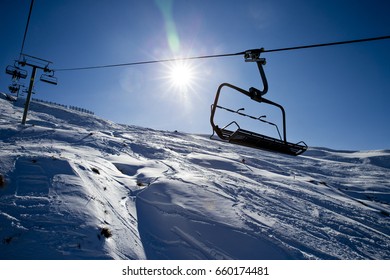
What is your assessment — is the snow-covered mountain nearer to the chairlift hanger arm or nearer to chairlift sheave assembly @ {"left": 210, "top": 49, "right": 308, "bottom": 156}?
chairlift sheave assembly @ {"left": 210, "top": 49, "right": 308, "bottom": 156}

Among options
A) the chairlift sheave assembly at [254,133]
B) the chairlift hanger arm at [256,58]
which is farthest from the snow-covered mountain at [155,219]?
the chairlift hanger arm at [256,58]

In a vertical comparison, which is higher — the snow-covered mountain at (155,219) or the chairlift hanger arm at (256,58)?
the chairlift hanger arm at (256,58)

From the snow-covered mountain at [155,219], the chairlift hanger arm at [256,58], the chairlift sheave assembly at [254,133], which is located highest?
the chairlift hanger arm at [256,58]

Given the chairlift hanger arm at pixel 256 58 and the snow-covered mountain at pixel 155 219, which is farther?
the snow-covered mountain at pixel 155 219

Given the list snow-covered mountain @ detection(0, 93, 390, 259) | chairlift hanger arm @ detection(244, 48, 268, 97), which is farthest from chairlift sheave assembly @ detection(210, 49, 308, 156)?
snow-covered mountain @ detection(0, 93, 390, 259)

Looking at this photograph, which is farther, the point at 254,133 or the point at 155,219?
the point at 155,219

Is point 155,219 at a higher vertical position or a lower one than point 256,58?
lower

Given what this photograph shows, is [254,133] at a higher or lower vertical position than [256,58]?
lower

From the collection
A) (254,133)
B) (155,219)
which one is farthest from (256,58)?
(155,219)

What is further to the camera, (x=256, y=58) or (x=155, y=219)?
(x=155, y=219)

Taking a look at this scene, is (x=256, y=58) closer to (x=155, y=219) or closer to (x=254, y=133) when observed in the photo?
(x=254, y=133)

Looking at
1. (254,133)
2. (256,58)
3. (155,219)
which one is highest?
(256,58)

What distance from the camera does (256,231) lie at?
7289mm

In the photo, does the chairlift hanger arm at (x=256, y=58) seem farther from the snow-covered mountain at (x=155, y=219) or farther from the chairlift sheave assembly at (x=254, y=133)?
the snow-covered mountain at (x=155, y=219)
